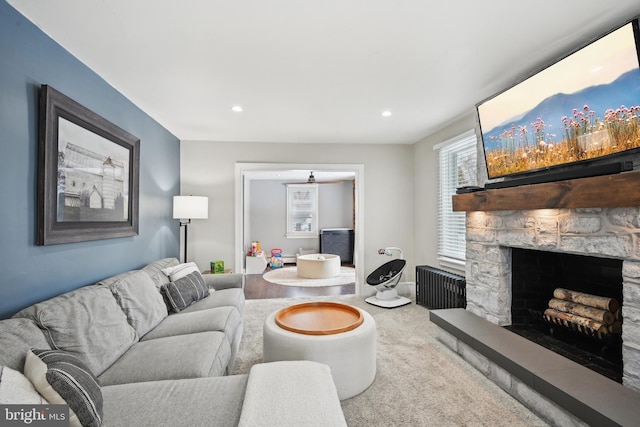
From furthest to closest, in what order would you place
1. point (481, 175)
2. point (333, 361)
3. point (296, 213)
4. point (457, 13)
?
point (296, 213) < point (481, 175) < point (333, 361) < point (457, 13)

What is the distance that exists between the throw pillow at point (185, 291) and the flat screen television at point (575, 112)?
312 cm

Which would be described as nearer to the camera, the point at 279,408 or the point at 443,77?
the point at 279,408

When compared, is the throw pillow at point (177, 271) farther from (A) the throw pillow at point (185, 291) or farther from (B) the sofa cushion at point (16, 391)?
(B) the sofa cushion at point (16, 391)

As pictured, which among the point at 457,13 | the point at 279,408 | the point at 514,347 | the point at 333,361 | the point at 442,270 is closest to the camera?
the point at 279,408

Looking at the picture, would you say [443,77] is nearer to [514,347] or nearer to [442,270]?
[514,347]

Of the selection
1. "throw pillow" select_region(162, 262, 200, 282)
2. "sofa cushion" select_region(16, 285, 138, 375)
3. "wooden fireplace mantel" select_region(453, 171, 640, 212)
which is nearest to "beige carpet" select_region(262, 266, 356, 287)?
"throw pillow" select_region(162, 262, 200, 282)

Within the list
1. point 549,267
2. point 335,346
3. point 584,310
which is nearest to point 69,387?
point 335,346

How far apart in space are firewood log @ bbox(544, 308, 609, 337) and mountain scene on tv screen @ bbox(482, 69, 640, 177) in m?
1.18

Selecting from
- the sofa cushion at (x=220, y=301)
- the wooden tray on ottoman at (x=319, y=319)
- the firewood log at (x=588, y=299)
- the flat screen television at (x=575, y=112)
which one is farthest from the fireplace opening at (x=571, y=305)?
the sofa cushion at (x=220, y=301)

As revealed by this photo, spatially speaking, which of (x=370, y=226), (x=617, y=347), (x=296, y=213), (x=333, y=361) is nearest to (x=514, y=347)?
(x=617, y=347)

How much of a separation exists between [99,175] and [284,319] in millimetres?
1973

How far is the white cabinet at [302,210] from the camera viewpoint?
27.6ft

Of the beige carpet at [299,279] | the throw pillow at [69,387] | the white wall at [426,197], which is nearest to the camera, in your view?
the throw pillow at [69,387]

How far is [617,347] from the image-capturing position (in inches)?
83.7
